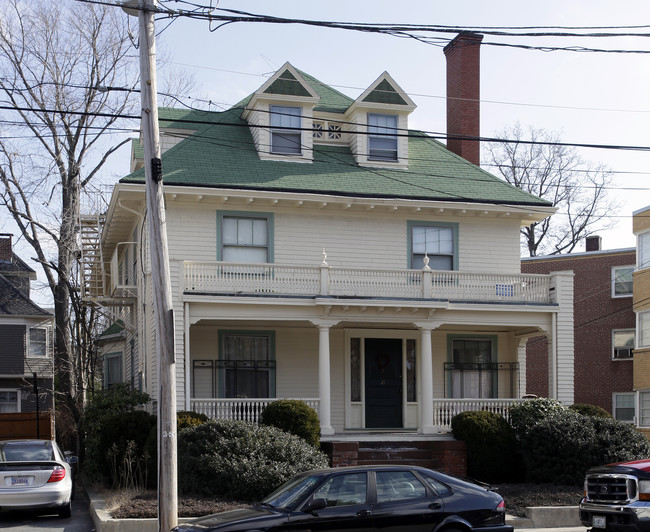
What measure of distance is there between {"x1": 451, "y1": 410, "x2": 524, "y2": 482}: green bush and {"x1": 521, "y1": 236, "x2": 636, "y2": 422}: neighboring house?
1745 centimetres

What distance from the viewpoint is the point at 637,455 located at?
62.7 ft

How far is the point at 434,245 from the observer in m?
24.0

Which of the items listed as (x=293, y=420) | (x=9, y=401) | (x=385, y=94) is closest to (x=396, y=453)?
(x=293, y=420)

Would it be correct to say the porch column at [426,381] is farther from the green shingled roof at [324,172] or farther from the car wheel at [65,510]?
the car wheel at [65,510]

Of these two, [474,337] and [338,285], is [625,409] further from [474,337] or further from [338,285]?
[338,285]

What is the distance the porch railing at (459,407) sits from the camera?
70.5ft

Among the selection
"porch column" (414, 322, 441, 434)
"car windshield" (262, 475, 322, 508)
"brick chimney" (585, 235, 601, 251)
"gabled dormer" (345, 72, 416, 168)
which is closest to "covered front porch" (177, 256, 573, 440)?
"porch column" (414, 322, 441, 434)

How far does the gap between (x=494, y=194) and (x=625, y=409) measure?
16.1 m

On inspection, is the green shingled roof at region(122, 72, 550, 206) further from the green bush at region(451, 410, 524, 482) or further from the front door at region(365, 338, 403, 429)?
the green bush at region(451, 410, 524, 482)

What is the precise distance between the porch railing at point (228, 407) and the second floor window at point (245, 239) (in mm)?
3706

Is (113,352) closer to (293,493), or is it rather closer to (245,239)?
(245,239)

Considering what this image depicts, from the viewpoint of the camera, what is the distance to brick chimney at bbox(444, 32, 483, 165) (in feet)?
86.1

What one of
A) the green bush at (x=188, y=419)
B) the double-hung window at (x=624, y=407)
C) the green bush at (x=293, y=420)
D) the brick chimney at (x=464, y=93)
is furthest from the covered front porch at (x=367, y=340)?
the double-hung window at (x=624, y=407)

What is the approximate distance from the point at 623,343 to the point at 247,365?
19.6 meters
